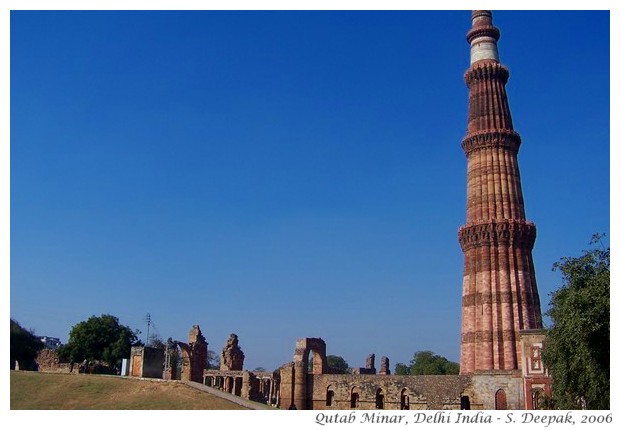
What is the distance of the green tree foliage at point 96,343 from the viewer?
47.0 metres

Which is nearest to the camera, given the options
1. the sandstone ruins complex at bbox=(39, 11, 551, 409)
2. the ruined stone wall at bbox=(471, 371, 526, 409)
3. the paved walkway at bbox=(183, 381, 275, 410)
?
the paved walkway at bbox=(183, 381, 275, 410)

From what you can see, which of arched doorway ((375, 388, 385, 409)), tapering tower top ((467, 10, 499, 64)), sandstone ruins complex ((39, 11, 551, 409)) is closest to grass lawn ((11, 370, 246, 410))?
sandstone ruins complex ((39, 11, 551, 409))

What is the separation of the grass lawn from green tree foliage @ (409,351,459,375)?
42.5m

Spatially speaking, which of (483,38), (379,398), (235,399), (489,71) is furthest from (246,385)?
(483,38)

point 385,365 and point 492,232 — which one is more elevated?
point 492,232

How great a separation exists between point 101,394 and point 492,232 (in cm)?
2063

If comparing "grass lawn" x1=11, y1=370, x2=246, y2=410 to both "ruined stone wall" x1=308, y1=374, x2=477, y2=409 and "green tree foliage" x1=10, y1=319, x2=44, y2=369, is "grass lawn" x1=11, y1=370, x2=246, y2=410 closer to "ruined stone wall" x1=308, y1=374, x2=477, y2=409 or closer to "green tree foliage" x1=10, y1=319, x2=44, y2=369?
"ruined stone wall" x1=308, y1=374, x2=477, y2=409

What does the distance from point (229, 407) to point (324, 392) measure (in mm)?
10898

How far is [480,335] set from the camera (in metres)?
32.3

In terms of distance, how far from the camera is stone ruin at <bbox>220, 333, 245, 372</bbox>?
123 ft

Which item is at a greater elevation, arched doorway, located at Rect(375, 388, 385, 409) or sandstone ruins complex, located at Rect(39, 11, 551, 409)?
sandstone ruins complex, located at Rect(39, 11, 551, 409)

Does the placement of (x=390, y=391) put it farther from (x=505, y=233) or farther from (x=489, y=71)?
(x=489, y=71)
